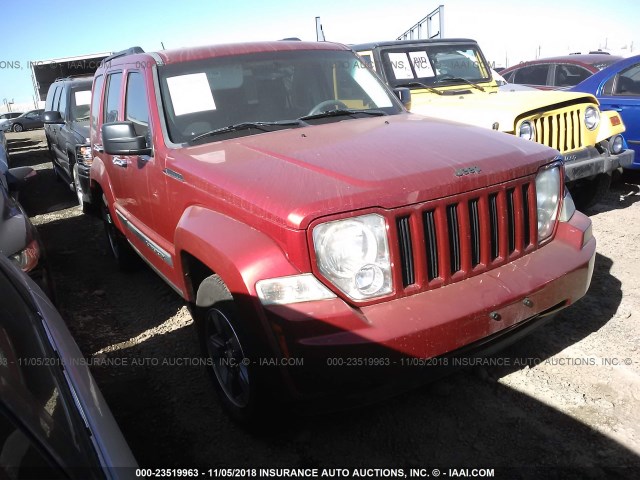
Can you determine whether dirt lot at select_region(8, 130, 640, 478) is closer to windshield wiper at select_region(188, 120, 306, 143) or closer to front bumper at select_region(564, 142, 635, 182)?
front bumper at select_region(564, 142, 635, 182)

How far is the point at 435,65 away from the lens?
6496 millimetres

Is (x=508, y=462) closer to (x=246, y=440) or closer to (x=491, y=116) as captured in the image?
(x=246, y=440)

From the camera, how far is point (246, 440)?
8.93ft

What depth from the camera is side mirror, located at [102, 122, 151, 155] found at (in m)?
3.38

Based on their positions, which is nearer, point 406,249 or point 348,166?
point 406,249

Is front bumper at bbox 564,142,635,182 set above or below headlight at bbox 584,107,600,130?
below

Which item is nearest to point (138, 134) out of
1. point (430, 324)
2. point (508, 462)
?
point (430, 324)

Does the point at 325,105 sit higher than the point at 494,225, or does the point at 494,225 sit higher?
the point at 325,105

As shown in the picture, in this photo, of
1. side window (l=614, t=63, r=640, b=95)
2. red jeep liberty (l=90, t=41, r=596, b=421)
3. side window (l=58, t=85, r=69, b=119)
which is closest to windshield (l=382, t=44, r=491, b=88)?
side window (l=614, t=63, r=640, b=95)

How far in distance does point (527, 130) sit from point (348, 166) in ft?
9.87

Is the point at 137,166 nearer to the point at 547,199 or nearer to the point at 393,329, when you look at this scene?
the point at 393,329

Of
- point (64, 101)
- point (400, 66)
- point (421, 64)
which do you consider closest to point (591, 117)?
point (421, 64)

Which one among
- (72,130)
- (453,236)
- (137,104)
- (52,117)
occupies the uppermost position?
(137,104)

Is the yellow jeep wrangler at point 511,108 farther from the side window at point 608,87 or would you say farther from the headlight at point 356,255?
the headlight at point 356,255
